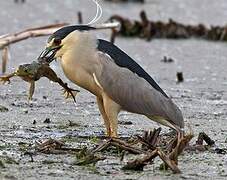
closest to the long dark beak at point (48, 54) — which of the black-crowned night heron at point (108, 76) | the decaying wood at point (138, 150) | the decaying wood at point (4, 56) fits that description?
the black-crowned night heron at point (108, 76)

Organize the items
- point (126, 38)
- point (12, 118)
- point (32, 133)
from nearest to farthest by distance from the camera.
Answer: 1. point (32, 133)
2. point (12, 118)
3. point (126, 38)

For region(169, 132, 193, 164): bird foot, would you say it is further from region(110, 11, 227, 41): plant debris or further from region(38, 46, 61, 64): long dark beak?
region(110, 11, 227, 41): plant debris

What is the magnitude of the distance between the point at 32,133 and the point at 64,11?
8.62 metres

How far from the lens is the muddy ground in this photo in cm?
521

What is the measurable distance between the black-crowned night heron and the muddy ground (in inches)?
11.5

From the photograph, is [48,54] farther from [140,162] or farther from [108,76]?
[140,162]

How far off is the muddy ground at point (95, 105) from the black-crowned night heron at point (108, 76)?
0.29m

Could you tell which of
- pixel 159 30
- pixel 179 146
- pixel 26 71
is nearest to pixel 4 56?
pixel 26 71

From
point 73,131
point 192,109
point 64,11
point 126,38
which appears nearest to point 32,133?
point 73,131

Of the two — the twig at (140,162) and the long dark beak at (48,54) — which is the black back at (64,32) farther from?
the twig at (140,162)

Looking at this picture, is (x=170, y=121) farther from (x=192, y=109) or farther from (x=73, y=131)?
(x=192, y=109)

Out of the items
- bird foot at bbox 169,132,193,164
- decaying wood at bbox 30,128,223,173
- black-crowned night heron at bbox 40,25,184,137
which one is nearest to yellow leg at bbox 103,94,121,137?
black-crowned night heron at bbox 40,25,184,137

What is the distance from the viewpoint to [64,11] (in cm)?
1489

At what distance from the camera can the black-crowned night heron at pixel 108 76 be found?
604 cm
